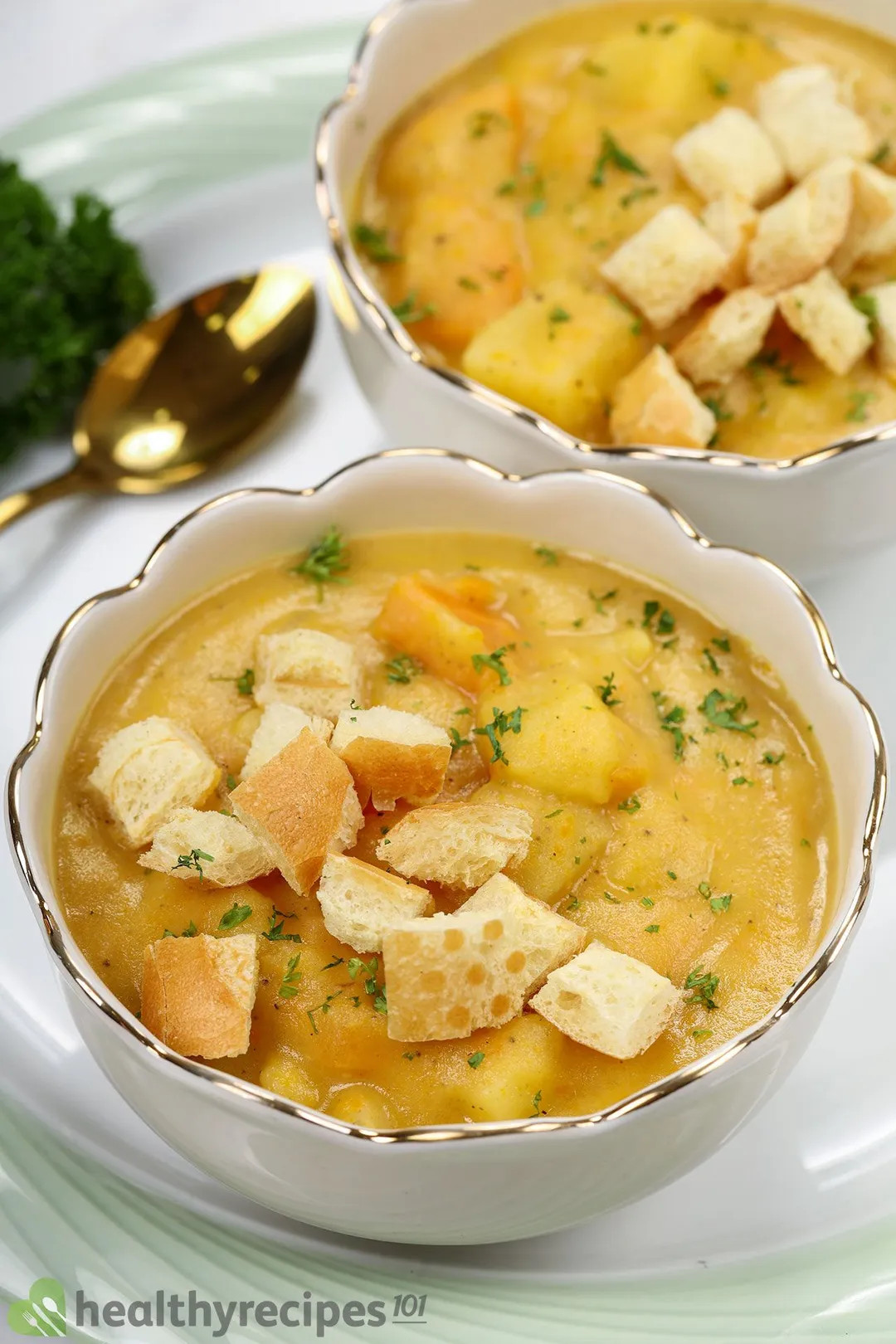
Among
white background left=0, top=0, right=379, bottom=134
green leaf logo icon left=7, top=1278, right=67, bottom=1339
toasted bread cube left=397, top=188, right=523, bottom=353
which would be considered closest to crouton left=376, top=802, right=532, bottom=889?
green leaf logo icon left=7, top=1278, right=67, bottom=1339

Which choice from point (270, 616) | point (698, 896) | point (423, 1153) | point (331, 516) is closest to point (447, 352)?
point (331, 516)

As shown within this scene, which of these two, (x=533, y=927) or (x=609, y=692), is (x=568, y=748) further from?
(x=533, y=927)

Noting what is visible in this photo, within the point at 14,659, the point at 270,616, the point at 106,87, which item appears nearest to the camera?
the point at 270,616

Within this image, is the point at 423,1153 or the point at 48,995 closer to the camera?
the point at 423,1153

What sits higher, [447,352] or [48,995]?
[447,352]

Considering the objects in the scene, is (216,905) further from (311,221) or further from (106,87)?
(106,87)

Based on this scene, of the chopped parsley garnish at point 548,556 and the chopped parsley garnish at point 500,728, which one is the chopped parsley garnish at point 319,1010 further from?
the chopped parsley garnish at point 548,556

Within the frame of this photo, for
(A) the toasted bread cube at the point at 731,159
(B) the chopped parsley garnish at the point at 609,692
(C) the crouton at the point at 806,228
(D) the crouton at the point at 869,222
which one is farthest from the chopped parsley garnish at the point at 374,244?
(B) the chopped parsley garnish at the point at 609,692

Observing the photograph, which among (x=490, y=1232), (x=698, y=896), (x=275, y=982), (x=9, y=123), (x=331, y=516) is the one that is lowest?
(x=490, y=1232)
